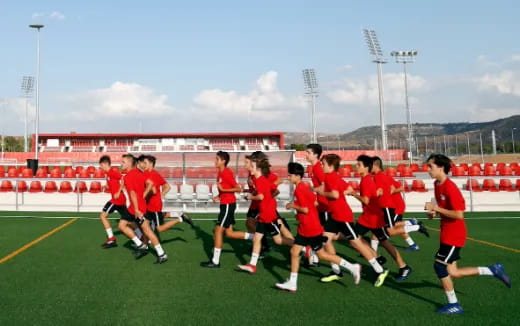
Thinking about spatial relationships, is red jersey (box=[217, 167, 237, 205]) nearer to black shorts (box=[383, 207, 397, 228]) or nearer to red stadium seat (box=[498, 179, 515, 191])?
black shorts (box=[383, 207, 397, 228])

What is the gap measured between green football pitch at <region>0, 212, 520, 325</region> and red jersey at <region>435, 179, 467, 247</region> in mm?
864

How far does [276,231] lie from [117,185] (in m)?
3.89

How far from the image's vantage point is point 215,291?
567 centimetres

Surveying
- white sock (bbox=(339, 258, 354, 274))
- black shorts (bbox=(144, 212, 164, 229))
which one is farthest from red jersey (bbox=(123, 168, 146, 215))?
white sock (bbox=(339, 258, 354, 274))

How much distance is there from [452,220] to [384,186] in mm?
2333

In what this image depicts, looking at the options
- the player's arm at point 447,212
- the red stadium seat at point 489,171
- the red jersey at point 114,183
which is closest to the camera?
the player's arm at point 447,212

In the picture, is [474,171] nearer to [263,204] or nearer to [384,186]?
[384,186]

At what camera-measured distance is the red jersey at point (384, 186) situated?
704 cm

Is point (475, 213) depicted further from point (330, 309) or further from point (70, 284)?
point (70, 284)

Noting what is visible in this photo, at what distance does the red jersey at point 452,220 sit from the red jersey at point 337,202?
1473 millimetres

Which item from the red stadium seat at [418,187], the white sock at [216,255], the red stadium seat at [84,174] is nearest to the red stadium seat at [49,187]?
the red stadium seat at [84,174]

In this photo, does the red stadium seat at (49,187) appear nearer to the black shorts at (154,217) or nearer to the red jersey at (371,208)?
the black shorts at (154,217)

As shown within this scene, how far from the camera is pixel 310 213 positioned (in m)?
5.51

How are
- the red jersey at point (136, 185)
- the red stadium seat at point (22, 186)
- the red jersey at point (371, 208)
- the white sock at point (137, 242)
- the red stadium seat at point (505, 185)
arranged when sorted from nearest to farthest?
the red jersey at point (371, 208) < the red jersey at point (136, 185) < the white sock at point (137, 242) < the red stadium seat at point (22, 186) < the red stadium seat at point (505, 185)
